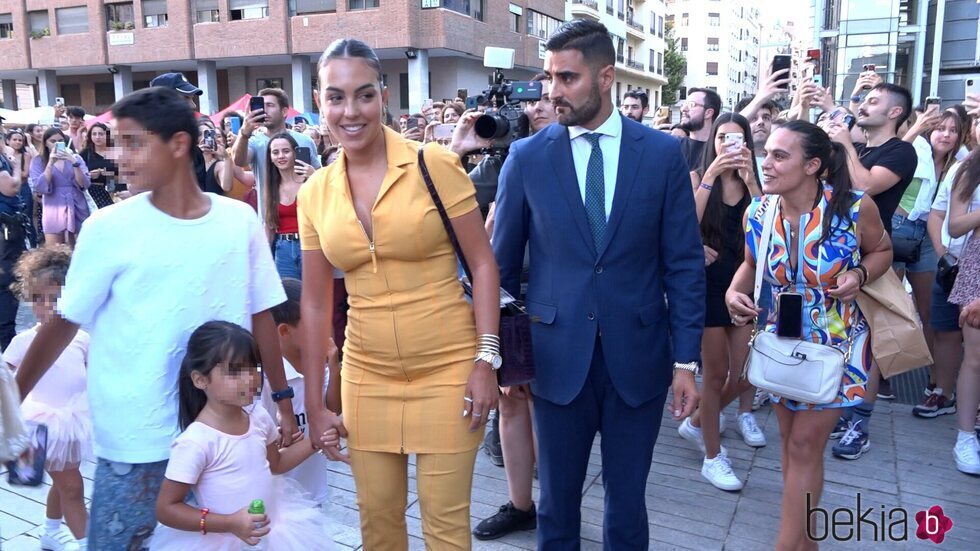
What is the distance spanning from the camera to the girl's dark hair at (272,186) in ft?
18.7

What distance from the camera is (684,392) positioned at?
256 cm

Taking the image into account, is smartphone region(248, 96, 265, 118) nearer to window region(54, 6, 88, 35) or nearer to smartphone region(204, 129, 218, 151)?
smartphone region(204, 129, 218, 151)

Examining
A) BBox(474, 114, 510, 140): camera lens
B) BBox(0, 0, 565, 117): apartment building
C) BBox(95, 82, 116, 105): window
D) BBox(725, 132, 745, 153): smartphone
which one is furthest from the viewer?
BBox(95, 82, 116, 105): window

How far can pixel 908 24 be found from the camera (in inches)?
776

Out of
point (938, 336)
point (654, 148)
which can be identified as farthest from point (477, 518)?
point (938, 336)

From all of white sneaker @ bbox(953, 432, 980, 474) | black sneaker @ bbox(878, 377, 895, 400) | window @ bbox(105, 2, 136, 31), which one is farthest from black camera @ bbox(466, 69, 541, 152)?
window @ bbox(105, 2, 136, 31)

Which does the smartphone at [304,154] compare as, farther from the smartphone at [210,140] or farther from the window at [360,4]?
the window at [360,4]

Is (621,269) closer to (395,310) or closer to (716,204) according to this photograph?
(395,310)

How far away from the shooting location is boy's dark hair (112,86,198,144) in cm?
211

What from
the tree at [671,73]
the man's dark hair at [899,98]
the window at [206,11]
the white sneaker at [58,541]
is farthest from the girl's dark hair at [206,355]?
the tree at [671,73]

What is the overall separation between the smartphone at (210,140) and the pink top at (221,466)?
533cm

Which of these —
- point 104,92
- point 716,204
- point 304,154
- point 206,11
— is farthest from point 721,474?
point 104,92

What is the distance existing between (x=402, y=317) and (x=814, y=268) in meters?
1.77

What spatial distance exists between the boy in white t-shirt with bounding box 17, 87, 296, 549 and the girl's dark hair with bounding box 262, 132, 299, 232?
3538 mm
